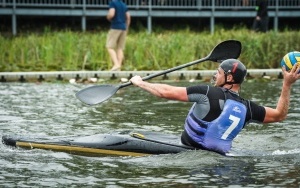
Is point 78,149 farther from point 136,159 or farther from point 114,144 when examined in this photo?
point 136,159

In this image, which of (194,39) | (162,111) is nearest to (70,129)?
(162,111)

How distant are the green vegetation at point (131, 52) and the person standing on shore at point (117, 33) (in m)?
A: 0.60

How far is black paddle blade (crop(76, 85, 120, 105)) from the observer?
11.1 m

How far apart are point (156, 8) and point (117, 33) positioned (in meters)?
13.0

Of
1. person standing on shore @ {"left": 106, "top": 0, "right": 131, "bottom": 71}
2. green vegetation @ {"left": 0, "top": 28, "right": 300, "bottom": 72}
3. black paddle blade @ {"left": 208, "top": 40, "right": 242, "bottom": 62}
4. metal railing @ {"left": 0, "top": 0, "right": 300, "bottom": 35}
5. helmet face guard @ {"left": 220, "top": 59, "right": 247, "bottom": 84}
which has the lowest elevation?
metal railing @ {"left": 0, "top": 0, "right": 300, "bottom": 35}

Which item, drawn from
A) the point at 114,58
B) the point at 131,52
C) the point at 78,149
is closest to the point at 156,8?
the point at 131,52

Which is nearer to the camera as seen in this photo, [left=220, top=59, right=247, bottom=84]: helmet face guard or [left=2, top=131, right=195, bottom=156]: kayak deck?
[left=220, top=59, right=247, bottom=84]: helmet face guard

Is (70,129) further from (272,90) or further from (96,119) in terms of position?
(272,90)

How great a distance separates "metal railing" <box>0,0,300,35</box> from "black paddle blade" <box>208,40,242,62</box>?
18706 mm

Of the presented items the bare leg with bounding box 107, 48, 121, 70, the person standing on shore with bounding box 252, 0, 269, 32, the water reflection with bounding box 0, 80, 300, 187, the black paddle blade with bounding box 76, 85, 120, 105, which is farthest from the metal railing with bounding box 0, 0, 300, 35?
the black paddle blade with bounding box 76, 85, 120, 105

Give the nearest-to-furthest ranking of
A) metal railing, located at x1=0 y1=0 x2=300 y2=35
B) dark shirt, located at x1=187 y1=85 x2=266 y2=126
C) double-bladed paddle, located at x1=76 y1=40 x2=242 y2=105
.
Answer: dark shirt, located at x1=187 y1=85 x2=266 y2=126 → double-bladed paddle, located at x1=76 y1=40 x2=242 y2=105 → metal railing, located at x1=0 y1=0 x2=300 y2=35

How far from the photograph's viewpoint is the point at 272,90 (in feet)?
59.6

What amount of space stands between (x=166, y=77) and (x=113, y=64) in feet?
4.08

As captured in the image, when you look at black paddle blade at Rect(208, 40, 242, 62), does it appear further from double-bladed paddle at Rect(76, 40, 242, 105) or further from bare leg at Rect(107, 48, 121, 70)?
bare leg at Rect(107, 48, 121, 70)
